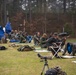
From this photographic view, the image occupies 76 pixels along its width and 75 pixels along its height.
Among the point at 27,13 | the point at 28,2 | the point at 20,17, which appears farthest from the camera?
the point at 28,2

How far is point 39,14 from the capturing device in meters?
47.1

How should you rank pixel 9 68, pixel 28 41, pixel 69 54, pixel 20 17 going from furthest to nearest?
pixel 20 17 < pixel 28 41 < pixel 69 54 < pixel 9 68

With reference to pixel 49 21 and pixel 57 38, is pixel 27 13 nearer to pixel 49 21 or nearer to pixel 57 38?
pixel 49 21

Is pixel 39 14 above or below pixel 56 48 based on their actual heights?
above

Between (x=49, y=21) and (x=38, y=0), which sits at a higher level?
Answer: (x=38, y=0)

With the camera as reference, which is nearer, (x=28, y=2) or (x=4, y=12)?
(x=4, y=12)

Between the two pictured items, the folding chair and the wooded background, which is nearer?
the folding chair

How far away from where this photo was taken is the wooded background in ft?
142

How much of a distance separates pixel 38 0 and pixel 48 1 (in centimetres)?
271

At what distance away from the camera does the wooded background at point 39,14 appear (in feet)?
142

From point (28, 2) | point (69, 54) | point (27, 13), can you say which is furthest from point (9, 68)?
point (28, 2)

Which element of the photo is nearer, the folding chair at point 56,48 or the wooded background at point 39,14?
the folding chair at point 56,48

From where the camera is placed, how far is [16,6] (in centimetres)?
4900

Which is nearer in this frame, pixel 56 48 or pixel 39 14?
pixel 56 48
